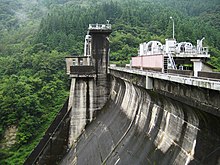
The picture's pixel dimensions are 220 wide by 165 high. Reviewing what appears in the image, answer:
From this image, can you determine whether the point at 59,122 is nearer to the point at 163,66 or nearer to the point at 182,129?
the point at 163,66

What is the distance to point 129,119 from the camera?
12664 millimetres

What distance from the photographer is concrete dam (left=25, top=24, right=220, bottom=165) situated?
6.02 metres

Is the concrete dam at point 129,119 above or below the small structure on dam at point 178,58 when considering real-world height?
below

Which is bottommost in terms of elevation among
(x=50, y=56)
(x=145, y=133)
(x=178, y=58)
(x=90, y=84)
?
(x=145, y=133)

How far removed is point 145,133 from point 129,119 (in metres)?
2.65

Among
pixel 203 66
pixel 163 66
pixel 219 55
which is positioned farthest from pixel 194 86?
pixel 219 55

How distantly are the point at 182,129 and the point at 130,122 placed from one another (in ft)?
17.3

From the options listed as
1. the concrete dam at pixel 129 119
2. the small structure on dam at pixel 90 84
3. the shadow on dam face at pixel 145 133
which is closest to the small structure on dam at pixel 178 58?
the concrete dam at pixel 129 119

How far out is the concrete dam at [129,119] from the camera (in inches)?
237

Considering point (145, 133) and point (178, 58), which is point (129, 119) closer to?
point (145, 133)

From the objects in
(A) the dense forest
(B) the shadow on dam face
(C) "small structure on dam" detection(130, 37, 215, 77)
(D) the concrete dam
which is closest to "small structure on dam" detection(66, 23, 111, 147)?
(D) the concrete dam

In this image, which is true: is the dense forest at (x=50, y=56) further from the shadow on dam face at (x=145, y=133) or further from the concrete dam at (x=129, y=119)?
the shadow on dam face at (x=145, y=133)

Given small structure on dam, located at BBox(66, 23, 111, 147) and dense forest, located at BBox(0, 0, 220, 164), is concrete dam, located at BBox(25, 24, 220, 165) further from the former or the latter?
dense forest, located at BBox(0, 0, 220, 164)

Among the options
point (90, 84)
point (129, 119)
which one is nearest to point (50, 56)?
point (90, 84)
